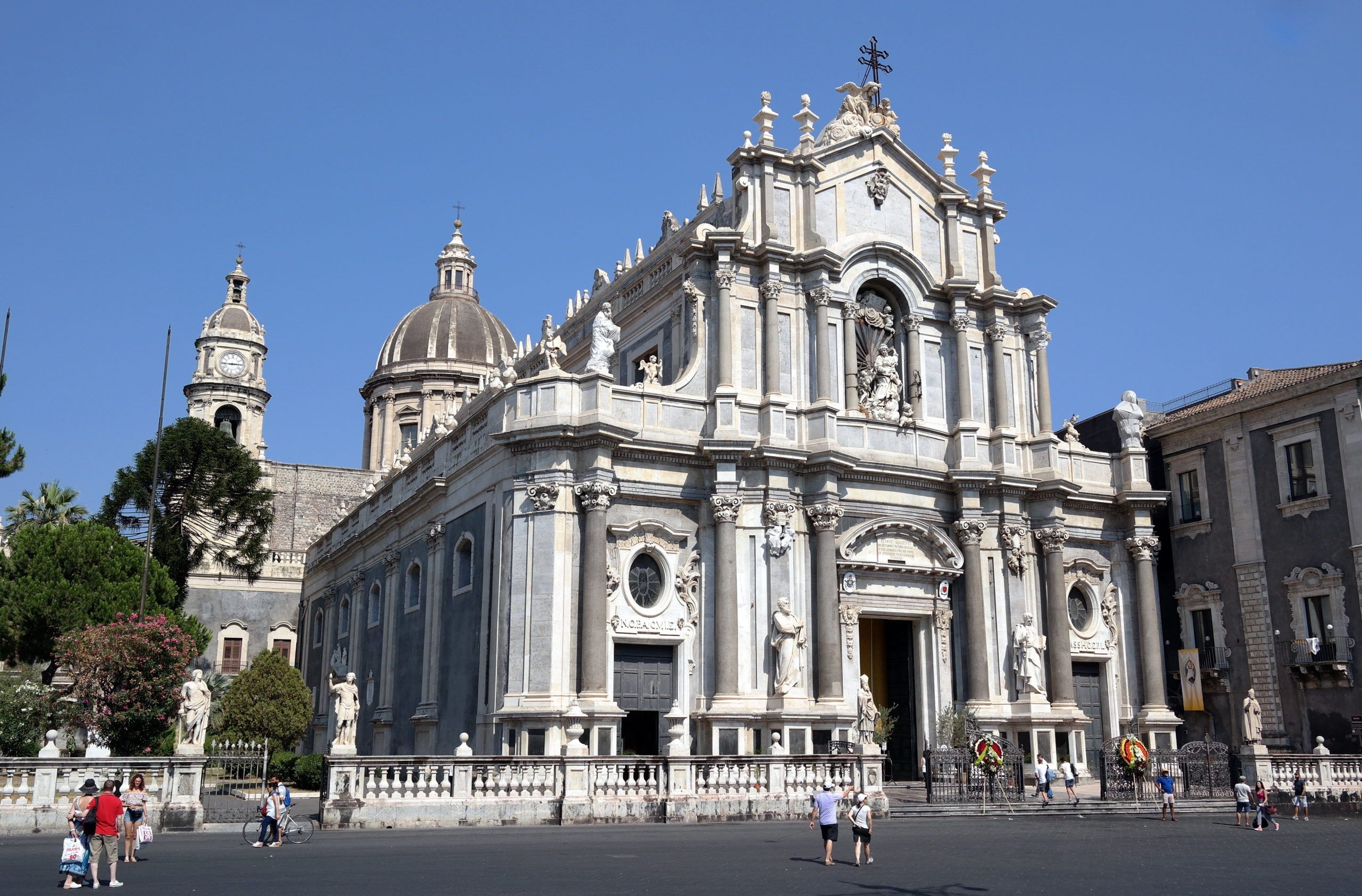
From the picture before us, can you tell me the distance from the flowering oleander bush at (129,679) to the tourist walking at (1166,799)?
85.4ft

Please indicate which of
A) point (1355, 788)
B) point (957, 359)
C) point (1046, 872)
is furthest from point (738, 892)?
point (957, 359)

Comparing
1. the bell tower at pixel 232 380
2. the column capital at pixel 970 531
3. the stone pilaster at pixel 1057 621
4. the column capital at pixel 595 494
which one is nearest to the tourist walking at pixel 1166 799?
the stone pilaster at pixel 1057 621

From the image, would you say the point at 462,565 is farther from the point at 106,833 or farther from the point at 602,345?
the point at 106,833

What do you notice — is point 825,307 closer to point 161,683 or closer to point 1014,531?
point 1014,531

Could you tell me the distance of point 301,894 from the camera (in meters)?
13.9

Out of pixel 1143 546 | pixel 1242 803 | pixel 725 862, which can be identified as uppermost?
pixel 1143 546

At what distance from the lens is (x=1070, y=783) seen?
101 feet

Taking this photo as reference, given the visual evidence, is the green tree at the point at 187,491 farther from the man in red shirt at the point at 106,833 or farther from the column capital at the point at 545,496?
the man in red shirt at the point at 106,833

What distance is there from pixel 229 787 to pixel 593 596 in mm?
11680

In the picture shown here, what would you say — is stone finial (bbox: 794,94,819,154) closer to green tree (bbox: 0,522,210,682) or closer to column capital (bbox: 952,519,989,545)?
column capital (bbox: 952,519,989,545)

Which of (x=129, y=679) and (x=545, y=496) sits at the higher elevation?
(x=545, y=496)

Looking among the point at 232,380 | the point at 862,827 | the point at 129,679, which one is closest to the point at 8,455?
the point at 129,679

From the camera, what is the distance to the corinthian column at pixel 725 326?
33156mm

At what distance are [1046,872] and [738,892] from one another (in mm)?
4884
